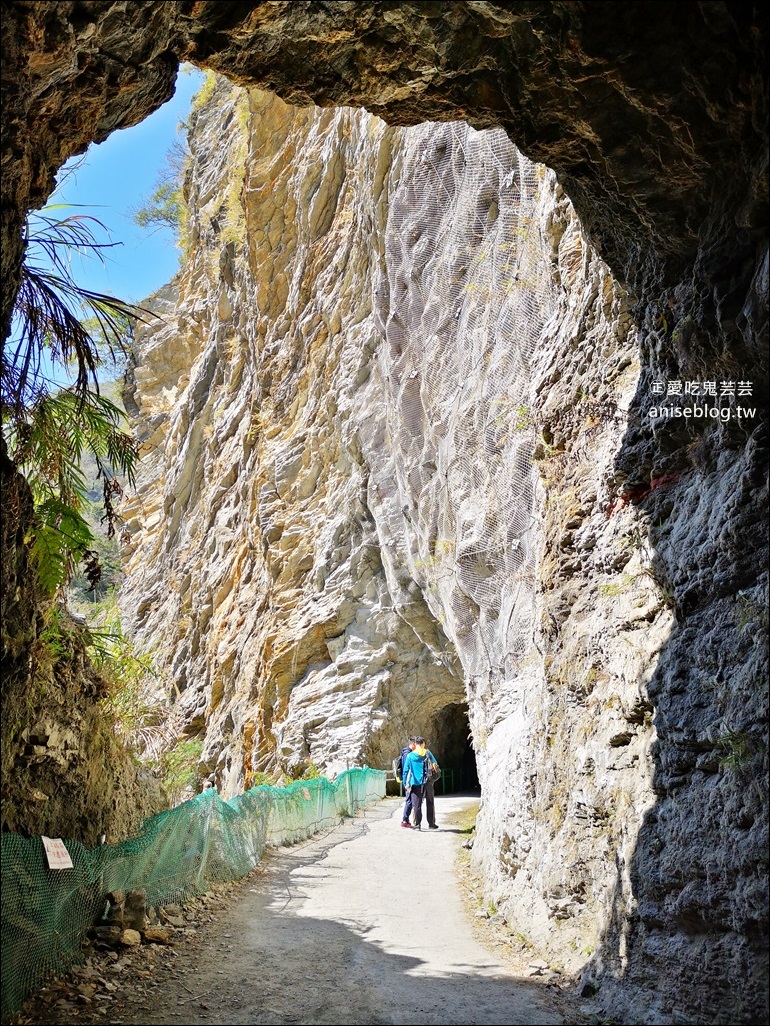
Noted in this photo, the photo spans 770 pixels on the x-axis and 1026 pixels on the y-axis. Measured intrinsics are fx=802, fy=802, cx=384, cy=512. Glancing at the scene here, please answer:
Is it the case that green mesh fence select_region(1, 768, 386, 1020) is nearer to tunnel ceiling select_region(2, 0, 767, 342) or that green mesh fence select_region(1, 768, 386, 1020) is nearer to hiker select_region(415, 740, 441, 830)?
hiker select_region(415, 740, 441, 830)

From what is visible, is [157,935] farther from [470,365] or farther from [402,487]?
[402,487]

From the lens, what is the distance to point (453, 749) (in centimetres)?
2405

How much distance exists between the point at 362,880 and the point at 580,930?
13.2ft

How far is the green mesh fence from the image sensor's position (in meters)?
4.57

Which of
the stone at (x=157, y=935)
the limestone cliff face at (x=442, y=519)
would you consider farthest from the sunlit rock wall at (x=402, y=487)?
the stone at (x=157, y=935)

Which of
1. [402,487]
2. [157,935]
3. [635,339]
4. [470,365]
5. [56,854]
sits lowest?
[157,935]

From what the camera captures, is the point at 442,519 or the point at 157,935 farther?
the point at 442,519

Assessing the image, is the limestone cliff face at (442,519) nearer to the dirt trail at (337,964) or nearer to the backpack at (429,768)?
the dirt trail at (337,964)

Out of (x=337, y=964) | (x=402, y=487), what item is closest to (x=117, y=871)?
(x=337, y=964)

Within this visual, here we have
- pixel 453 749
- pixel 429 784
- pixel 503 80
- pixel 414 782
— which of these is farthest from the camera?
pixel 453 749

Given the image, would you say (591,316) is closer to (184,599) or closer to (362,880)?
(362,880)

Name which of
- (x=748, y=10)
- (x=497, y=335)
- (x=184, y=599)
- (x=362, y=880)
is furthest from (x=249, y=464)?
(x=748, y=10)

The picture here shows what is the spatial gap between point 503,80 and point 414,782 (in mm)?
11017

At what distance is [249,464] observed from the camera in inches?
987
